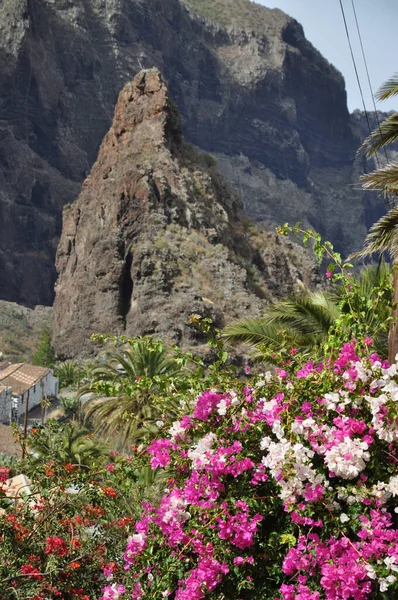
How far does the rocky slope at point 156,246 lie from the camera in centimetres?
4847

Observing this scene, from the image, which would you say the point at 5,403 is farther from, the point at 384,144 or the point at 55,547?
the point at 55,547

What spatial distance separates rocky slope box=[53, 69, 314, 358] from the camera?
1908 inches

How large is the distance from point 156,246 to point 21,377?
17267 mm

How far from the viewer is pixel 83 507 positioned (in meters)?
9.06

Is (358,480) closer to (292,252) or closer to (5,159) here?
(292,252)

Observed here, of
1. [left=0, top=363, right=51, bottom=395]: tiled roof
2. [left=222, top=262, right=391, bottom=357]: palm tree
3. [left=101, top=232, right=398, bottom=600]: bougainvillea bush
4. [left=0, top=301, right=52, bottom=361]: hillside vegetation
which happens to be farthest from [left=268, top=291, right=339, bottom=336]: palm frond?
[left=0, top=301, right=52, bottom=361]: hillside vegetation

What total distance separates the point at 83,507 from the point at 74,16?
574 feet

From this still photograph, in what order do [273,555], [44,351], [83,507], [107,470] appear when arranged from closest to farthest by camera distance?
[273,555]
[107,470]
[83,507]
[44,351]

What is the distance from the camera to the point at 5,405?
180 ft

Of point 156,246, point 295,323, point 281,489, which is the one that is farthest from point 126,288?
point 281,489

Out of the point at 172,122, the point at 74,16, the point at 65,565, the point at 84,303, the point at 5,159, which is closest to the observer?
the point at 65,565

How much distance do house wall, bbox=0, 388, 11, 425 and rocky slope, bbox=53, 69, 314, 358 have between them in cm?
506

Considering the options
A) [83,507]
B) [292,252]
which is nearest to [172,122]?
[292,252]

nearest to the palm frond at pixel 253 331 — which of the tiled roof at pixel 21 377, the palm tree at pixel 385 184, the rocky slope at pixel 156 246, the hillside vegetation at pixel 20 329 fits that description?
the palm tree at pixel 385 184
